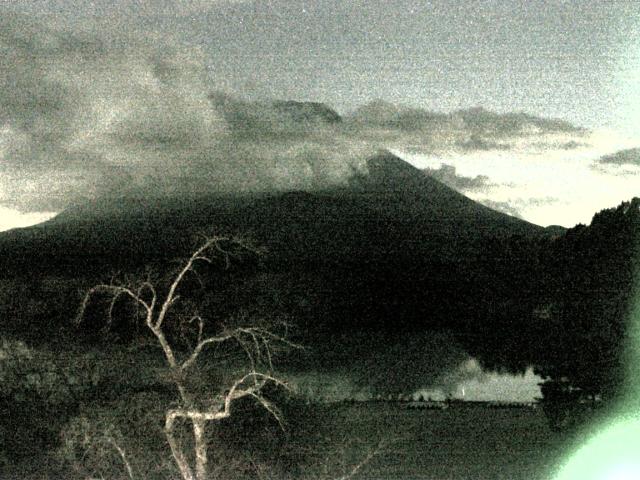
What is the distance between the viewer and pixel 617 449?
8531 millimetres

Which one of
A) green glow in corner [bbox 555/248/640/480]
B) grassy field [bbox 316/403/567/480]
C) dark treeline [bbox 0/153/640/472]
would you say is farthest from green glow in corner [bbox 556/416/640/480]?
dark treeline [bbox 0/153/640/472]

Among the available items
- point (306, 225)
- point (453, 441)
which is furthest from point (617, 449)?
point (306, 225)

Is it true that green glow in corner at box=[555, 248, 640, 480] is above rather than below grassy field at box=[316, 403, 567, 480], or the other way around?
above

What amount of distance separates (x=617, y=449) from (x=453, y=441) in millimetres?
1939

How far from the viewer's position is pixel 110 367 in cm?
A: 988

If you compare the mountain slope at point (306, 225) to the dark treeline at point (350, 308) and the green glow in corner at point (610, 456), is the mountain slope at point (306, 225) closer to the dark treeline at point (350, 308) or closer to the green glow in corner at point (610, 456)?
the dark treeline at point (350, 308)

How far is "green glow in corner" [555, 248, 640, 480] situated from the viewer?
754 centimetres

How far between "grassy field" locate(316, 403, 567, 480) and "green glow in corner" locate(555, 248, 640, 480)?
27cm

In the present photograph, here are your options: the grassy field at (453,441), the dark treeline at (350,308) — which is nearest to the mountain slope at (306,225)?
the dark treeline at (350,308)

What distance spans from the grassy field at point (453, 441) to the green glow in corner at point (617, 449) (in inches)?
10.8

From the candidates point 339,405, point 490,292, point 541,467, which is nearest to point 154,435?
point 339,405

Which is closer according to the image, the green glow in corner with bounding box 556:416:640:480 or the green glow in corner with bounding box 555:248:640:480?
the green glow in corner with bounding box 556:416:640:480

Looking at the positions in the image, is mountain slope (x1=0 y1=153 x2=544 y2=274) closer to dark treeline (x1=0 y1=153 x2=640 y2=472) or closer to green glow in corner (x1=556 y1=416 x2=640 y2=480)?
dark treeline (x1=0 y1=153 x2=640 y2=472)

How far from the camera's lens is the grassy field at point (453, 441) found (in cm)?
810
